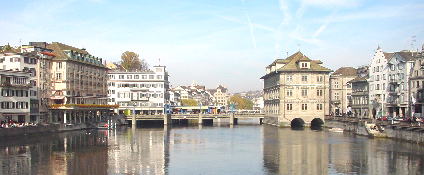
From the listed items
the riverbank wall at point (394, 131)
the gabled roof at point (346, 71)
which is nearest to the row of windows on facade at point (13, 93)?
the riverbank wall at point (394, 131)

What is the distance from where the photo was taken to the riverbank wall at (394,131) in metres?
77.4

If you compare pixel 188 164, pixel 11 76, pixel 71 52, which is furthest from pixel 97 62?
pixel 188 164

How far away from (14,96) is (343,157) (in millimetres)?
69488

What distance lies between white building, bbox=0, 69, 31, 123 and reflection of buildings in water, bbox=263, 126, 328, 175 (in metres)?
52.2

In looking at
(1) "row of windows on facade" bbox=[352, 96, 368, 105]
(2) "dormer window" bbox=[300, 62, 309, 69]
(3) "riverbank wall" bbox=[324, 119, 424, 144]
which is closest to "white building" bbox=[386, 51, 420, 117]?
(3) "riverbank wall" bbox=[324, 119, 424, 144]

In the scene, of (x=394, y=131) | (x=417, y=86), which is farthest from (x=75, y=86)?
(x=417, y=86)

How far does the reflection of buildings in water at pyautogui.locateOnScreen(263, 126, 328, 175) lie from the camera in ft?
181

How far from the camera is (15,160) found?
6119 cm

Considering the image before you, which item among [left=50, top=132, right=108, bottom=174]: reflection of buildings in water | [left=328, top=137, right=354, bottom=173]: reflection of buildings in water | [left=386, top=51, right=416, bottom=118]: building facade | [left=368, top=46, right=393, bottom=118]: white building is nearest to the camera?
[left=50, top=132, right=108, bottom=174]: reflection of buildings in water

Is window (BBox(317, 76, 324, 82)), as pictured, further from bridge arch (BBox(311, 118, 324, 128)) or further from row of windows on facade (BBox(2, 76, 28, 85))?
row of windows on facade (BBox(2, 76, 28, 85))

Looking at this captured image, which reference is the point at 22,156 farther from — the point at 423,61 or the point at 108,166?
the point at 423,61

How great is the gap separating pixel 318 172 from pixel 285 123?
8289cm

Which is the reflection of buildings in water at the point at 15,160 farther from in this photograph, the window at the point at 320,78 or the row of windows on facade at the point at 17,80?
the window at the point at 320,78

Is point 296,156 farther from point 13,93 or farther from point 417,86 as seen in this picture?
point 13,93
